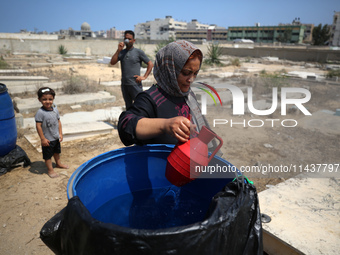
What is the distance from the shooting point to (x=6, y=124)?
3.27 meters

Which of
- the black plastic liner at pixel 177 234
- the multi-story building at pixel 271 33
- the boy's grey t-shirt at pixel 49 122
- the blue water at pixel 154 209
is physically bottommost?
the blue water at pixel 154 209

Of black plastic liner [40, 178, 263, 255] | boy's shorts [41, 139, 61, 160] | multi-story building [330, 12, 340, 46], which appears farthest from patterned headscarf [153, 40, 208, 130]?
multi-story building [330, 12, 340, 46]

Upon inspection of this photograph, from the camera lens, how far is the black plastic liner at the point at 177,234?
82 cm

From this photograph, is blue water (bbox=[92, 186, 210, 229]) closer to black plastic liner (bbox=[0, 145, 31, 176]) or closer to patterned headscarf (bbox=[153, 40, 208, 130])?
patterned headscarf (bbox=[153, 40, 208, 130])

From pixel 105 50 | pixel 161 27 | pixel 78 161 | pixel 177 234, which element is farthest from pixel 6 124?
pixel 161 27

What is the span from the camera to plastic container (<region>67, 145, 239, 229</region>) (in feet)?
5.09

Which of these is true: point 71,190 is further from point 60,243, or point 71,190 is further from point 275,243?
point 275,243

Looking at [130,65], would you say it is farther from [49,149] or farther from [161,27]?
[161,27]

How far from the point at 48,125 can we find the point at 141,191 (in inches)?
79.6

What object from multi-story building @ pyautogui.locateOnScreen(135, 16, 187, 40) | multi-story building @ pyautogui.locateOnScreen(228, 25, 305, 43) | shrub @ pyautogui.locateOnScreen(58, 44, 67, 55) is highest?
multi-story building @ pyautogui.locateOnScreen(135, 16, 187, 40)

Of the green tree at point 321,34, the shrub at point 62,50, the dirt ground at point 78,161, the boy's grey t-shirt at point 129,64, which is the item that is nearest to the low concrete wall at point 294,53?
the shrub at point 62,50

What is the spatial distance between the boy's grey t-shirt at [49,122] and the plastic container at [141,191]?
195cm

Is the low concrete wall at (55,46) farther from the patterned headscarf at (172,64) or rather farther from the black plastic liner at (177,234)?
the black plastic liner at (177,234)

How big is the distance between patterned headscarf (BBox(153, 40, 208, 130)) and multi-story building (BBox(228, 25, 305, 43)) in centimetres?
7305
